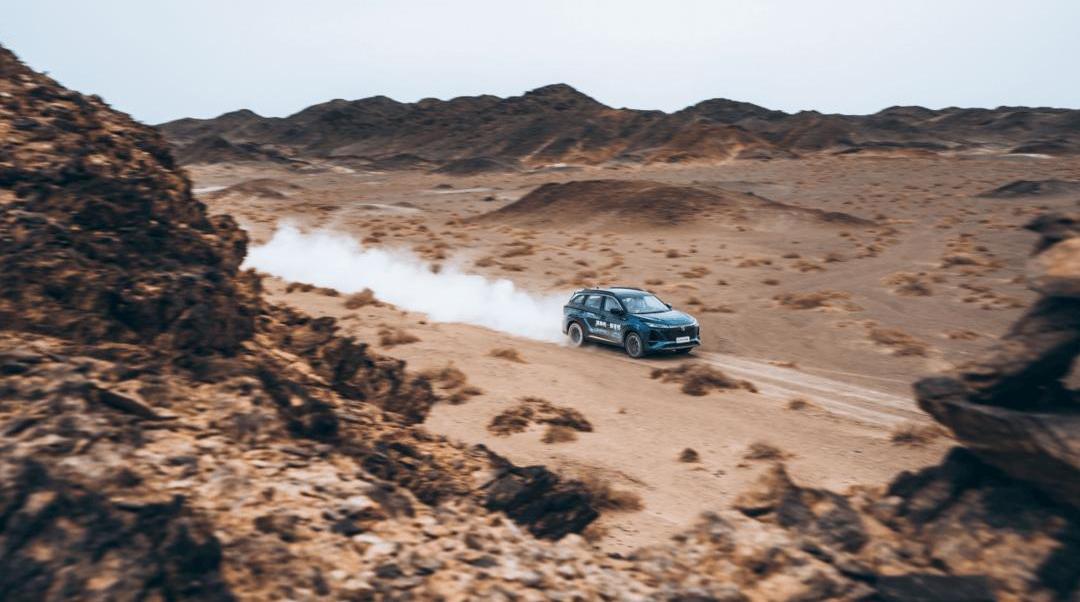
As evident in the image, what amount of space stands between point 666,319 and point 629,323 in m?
1.03

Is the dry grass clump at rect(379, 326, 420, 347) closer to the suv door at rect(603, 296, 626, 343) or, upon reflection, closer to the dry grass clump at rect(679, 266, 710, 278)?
the suv door at rect(603, 296, 626, 343)

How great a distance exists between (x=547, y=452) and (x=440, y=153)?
443ft

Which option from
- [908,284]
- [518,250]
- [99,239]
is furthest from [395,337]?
[518,250]

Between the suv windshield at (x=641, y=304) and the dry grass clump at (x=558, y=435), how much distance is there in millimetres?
8282

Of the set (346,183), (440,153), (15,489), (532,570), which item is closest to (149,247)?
(15,489)

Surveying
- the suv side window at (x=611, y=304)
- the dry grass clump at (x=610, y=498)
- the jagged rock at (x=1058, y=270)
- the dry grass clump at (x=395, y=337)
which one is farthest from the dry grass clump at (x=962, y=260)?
the dry grass clump at (x=610, y=498)

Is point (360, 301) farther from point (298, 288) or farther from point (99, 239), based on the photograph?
point (99, 239)

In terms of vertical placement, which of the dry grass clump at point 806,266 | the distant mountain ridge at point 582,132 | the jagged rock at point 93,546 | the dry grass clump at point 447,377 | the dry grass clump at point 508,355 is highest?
the distant mountain ridge at point 582,132

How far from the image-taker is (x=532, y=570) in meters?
8.75

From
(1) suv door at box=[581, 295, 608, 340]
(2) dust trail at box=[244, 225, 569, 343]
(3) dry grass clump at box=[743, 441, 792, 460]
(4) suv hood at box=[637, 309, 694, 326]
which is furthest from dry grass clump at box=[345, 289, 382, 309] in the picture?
(3) dry grass clump at box=[743, 441, 792, 460]

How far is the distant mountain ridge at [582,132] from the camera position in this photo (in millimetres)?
117062

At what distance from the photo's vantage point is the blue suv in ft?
74.9

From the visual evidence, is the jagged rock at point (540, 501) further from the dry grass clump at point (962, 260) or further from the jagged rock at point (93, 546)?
the dry grass clump at point (962, 260)

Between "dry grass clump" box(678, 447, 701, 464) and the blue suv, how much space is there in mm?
8156
